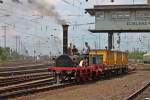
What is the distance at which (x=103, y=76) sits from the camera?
39.8 m

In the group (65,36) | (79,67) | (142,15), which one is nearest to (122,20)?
(142,15)

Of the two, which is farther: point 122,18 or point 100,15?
point 100,15

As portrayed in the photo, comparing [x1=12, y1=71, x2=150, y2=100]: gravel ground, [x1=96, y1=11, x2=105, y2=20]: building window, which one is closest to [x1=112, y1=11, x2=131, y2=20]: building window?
[x1=96, y1=11, x2=105, y2=20]: building window

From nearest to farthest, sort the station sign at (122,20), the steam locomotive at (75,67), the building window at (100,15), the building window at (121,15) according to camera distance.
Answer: the steam locomotive at (75,67)
the station sign at (122,20)
the building window at (121,15)
the building window at (100,15)

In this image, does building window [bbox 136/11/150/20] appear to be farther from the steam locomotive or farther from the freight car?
the steam locomotive

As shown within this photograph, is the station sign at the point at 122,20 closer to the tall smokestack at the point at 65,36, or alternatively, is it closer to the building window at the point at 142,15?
the building window at the point at 142,15

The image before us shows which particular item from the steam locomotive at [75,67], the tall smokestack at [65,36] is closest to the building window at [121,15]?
the steam locomotive at [75,67]

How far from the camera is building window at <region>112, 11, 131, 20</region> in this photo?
A: 60.6m

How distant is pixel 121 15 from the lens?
6097 cm

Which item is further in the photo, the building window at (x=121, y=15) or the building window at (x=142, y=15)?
the building window at (x=121, y=15)

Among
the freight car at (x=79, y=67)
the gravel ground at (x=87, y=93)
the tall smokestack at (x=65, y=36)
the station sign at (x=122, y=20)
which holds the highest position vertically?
the station sign at (x=122, y=20)

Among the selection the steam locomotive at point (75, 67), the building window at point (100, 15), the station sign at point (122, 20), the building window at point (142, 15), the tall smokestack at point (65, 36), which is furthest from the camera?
the building window at point (100, 15)

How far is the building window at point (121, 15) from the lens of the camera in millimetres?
60625

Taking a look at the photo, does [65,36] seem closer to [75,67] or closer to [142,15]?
[75,67]
